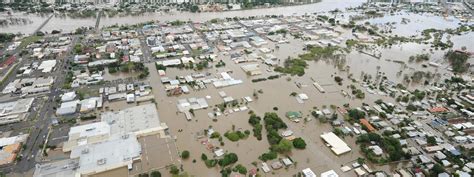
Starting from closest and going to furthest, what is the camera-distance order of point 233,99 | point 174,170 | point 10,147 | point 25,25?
1. point 174,170
2. point 10,147
3. point 233,99
4. point 25,25

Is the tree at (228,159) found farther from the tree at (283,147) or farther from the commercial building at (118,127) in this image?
the commercial building at (118,127)

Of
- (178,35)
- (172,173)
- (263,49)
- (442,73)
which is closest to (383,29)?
(442,73)

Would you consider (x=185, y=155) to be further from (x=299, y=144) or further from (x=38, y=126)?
(x=38, y=126)

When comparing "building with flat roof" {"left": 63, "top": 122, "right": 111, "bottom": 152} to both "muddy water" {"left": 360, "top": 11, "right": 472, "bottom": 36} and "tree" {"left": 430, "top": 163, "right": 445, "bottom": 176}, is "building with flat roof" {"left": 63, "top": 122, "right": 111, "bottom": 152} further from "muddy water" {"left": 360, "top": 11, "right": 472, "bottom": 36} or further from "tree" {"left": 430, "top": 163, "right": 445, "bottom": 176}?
"muddy water" {"left": 360, "top": 11, "right": 472, "bottom": 36}

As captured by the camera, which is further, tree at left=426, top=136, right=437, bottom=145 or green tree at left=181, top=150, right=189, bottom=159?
tree at left=426, top=136, right=437, bottom=145

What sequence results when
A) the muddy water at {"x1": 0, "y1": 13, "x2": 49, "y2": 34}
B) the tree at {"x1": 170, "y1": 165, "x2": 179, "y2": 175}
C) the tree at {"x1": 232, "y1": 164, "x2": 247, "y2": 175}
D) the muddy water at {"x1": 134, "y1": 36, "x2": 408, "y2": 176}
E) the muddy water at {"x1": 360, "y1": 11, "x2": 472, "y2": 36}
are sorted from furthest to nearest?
the muddy water at {"x1": 360, "y1": 11, "x2": 472, "y2": 36} < the muddy water at {"x1": 0, "y1": 13, "x2": 49, "y2": 34} < the muddy water at {"x1": 134, "y1": 36, "x2": 408, "y2": 176} < the tree at {"x1": 232, "y1": 164, "x2": 247, "y2": 175} < the tree at {"x1": 170, "y1": 165, "x2": 179, "y2": 175}

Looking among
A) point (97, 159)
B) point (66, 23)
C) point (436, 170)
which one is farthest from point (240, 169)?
point (66, 23)

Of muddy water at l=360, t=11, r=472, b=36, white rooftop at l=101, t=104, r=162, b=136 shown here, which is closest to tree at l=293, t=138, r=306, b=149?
white rooftop at l=101, t=104, r=162, b=136

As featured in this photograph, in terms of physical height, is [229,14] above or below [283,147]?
above
